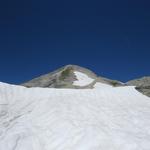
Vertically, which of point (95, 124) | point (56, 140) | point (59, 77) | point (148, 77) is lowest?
point (56, 140)

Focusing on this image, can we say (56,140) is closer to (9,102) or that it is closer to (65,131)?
(65,131)

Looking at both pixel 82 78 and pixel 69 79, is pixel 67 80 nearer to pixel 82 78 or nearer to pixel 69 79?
pixel 69 79

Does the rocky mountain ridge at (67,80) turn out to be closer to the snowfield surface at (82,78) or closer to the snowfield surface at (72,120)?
the snowfield surface at (82,78)

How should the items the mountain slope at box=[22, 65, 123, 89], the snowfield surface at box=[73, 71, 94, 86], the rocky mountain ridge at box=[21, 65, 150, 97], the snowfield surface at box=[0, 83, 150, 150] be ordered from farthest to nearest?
the snowfield surface at box=[73, 71, 94, 86] → the mountain slope at box=[22, 65, 123, 89] → the rocky mountain ridge at box=[21, 65, 150, 97] → the snowfield surface at box=[0, 83, 150, 150]

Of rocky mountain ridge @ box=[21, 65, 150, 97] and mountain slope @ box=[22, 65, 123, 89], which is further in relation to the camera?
mountain slope @ box=[22, 65, 123, 89]

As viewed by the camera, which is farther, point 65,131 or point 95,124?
point 95,124

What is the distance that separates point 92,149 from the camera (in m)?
7.84

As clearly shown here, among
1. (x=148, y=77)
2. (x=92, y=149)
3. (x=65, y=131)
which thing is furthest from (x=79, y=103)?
(x=148, y=77)

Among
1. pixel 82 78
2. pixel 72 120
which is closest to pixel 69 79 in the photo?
pixel 82 78

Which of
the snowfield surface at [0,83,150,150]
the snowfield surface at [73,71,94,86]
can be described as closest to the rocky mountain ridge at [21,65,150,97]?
the snowfield surface at [73,71,94,86]

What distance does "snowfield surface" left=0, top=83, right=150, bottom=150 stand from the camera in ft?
27.7

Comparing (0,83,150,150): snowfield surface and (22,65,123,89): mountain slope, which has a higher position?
(22,65,123,89): mountain slope

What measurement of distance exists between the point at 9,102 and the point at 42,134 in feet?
16.8

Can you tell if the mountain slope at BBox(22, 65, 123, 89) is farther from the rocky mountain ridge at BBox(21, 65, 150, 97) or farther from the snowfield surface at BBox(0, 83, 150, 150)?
the snowfield surface at BBox(0, 83, 150, 150)
